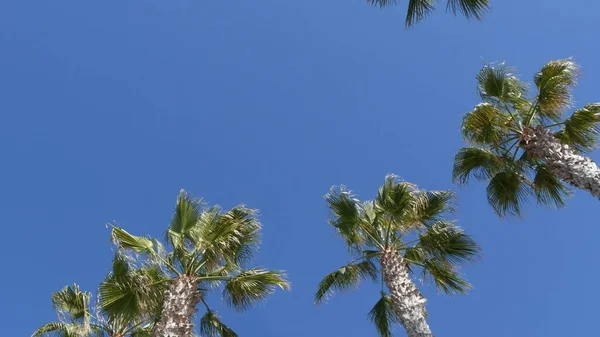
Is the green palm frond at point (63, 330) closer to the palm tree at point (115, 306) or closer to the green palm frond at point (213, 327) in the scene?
the palm tree at point (115, 306)

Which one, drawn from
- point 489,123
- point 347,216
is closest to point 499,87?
point 489,123

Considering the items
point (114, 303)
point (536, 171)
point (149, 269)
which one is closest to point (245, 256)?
point (149, 269)

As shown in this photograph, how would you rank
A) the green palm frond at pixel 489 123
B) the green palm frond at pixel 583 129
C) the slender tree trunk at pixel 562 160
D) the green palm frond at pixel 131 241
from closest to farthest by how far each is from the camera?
1. the green palm frond at pixel 131 241
2. the slender tree trunk at pixel 562 160
3. the green palm frond at pixel 583 129
4. the green palm frond at pixel 489 123

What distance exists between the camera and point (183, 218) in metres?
10.5

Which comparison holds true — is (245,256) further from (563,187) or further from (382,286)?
(563,187)

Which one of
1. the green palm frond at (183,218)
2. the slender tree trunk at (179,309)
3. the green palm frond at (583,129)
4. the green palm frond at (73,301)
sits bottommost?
the slender tree trunk at (179,309)

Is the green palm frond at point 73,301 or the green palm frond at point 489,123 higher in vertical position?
the green palm frond at point 489,123

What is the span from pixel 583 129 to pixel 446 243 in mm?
4427

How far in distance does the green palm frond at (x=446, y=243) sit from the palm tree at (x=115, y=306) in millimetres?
5983

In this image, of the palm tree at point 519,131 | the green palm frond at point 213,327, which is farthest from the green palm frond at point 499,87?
the green palm frond at point 213,327

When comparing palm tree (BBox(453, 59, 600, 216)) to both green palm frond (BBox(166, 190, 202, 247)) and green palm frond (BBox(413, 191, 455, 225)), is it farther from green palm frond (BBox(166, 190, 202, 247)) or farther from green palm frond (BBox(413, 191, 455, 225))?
green palm frond (BBox(166, 190, 202, 247))

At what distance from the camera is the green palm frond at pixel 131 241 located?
9.76 metres

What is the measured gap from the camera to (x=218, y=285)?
10.2m

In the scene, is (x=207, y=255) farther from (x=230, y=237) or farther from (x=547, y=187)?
(x=547, y=187)
